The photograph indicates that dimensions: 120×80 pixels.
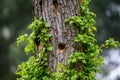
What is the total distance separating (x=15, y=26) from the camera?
14539mm

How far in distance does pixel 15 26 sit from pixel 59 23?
10.8 m

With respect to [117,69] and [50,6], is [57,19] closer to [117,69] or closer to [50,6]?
[50,6]

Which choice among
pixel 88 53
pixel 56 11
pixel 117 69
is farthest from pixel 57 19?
pixel 117 69

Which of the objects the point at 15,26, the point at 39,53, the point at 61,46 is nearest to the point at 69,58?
the point at 61,46

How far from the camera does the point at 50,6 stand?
3861 millimetres

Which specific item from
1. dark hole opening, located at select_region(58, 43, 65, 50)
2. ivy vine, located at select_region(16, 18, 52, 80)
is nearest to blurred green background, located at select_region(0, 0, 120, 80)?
ivy vine, located at select_region(16, 18, 52, 80)

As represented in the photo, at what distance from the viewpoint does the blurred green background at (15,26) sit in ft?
46.5

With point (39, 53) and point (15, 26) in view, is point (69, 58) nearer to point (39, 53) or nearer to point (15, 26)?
point (39, 53)

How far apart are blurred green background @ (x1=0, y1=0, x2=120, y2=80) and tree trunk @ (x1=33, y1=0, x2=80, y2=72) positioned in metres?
9.99

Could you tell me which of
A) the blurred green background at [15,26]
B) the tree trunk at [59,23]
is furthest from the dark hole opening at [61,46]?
the blurred green background at [15,26]

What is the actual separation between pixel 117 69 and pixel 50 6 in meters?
12.3

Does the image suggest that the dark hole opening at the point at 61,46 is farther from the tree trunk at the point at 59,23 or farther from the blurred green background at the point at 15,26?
the blurred green background at the point at 15,26

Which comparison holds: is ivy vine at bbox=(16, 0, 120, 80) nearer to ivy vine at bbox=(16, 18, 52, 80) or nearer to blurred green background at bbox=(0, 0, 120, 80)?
ivy vine at bbox=(16, 18, 52, 80)

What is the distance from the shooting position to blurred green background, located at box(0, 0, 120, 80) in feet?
46.5
